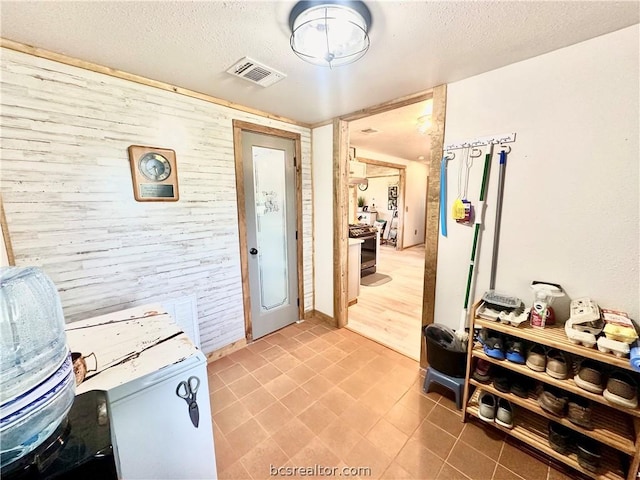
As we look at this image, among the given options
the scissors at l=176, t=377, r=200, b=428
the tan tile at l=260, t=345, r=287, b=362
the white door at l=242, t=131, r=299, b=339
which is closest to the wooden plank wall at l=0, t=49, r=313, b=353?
the white door at l=242, t=131, r=299, b=339

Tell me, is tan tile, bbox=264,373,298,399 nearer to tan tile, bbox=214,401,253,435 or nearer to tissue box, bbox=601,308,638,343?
tan tile, bbox=214,401,253,435

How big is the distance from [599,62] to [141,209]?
111 inches

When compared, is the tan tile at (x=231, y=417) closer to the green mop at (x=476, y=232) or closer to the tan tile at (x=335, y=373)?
the tan tile at (x=335, y=373)

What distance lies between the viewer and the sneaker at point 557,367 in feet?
4.30

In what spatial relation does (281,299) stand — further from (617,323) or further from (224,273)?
(617,323)

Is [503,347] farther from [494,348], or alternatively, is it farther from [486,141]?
[486,141]

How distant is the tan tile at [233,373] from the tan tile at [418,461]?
1308 millimetres

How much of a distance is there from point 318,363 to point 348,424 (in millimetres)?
652

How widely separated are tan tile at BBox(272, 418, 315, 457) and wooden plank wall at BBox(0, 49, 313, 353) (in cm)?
105

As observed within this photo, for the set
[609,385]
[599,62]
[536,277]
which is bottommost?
[609,385]

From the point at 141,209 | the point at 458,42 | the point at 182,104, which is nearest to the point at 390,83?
the point at 458,42

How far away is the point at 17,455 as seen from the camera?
0.54 metres

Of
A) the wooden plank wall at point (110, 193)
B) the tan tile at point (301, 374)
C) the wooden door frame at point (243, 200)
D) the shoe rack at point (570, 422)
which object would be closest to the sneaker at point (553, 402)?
the shoe rack at point (570, 422)

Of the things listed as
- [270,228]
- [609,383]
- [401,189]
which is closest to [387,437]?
[609,383]
